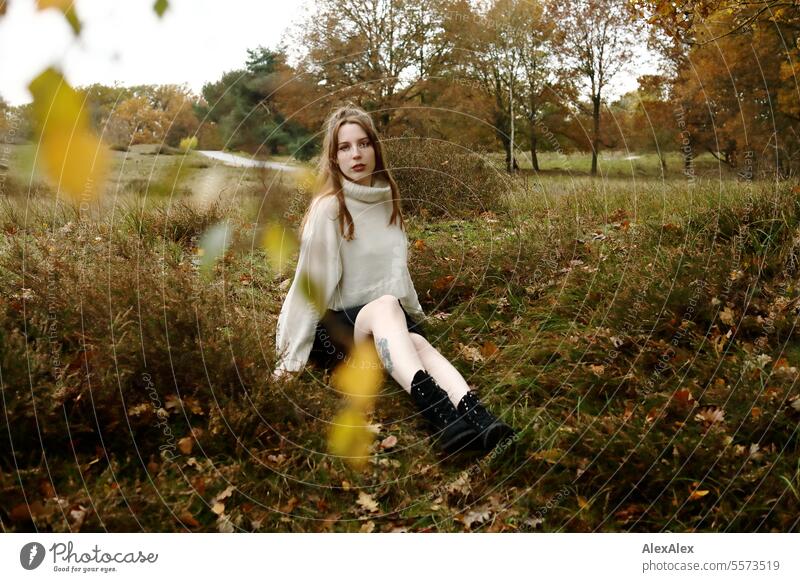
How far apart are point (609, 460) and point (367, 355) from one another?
1.42 meters

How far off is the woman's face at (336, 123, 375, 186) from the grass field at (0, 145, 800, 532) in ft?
2.46

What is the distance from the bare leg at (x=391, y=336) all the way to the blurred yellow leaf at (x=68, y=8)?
2.26m

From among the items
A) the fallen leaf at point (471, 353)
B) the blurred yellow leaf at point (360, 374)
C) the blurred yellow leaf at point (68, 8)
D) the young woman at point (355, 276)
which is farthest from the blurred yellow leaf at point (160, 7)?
the fallen leaf at point (471, 353)

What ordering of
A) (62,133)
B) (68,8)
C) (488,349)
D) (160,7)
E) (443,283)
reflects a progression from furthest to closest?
(443,283) < (488,349) < (160,7) < (68,8) < (62,133)

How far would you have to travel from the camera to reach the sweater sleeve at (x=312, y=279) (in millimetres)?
3480

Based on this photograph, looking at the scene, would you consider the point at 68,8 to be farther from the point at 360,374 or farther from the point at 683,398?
the point at 683,398

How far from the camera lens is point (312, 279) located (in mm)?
3611

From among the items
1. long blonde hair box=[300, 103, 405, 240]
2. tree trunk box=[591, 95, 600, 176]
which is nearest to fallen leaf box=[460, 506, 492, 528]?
long blonde hair box=[300, 103, 405, 240]

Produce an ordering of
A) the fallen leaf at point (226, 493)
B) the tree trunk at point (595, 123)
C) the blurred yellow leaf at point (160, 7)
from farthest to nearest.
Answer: the tree trunk at point (595, 123)
the fallen leaf at point (226, 493)
the blurred yellow leaf at point (160, 7)

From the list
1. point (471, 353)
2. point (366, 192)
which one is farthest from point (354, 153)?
point (471, 353)

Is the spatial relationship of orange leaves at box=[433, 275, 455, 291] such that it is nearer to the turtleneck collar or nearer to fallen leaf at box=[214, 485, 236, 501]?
the turtleneck collar

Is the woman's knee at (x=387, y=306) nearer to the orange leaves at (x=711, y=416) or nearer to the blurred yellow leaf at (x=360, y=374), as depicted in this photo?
the blurred yellow leaf at (x=360, y=374)

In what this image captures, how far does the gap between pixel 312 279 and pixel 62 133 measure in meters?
2.57

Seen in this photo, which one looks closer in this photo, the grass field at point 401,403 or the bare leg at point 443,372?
the grass field at point 401,403
